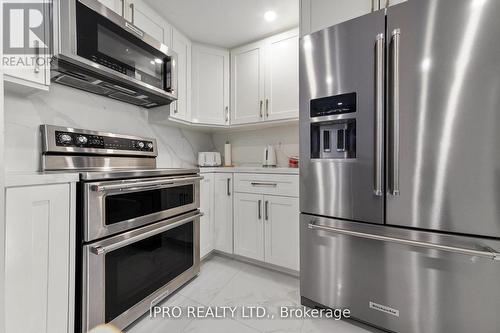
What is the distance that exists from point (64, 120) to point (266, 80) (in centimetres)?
168

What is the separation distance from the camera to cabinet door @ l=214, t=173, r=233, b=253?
2.13 meters

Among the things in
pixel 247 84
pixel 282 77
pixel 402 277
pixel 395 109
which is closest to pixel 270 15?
pixel 282 77

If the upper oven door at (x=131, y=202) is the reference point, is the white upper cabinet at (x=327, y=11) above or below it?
above

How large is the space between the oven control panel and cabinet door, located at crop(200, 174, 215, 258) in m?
0.59

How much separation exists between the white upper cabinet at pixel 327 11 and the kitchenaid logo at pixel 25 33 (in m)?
1.42

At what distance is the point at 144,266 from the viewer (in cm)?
134

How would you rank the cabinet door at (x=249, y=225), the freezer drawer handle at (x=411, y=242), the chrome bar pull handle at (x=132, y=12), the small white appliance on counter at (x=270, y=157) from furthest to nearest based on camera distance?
1. the small white appliance on counter at (x=270, y=157)
2. the cabinet door at (x=249, y=225)
3. the chrome bar pull handle at (x=132, y=12)
4. the freezer drawer handle at (x=411, y=242)

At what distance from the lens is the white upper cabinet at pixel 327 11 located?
129 centimetres

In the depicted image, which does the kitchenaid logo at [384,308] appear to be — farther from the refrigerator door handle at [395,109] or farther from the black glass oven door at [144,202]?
the black glass oven door at [144,202]

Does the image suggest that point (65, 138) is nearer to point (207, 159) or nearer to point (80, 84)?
point (80, 84)

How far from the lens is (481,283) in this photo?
99cm

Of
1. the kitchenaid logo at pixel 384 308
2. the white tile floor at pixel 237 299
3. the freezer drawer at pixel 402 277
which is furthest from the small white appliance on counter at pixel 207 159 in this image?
the kitchenaid logo at pixel 384 308

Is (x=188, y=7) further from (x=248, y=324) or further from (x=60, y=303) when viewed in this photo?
(x=248, y=324)

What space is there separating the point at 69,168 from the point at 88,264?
612mm
